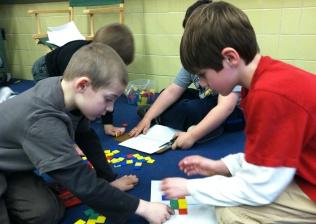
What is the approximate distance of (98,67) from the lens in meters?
0.97

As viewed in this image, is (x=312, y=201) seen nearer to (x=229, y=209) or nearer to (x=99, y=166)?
(x=229, y=209)

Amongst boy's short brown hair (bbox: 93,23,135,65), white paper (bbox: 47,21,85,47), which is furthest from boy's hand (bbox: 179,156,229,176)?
white paper (bbox: 47,21,85,47)

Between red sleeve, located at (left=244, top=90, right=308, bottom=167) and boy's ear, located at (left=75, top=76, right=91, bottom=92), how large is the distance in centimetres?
46

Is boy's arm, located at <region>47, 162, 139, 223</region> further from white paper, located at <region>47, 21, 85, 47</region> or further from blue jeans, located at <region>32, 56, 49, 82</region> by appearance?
white paper, located at <region>47, 21, 85, 47</region>

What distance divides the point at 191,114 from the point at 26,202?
93 cm

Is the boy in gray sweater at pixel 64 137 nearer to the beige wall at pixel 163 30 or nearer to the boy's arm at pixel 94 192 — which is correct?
the boy's arm at pixel 94 192

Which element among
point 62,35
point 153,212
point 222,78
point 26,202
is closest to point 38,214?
point 26,202

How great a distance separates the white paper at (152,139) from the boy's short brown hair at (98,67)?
651mm

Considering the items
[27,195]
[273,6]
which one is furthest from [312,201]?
[273,6]

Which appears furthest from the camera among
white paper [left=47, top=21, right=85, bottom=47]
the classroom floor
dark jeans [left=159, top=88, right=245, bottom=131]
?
white paper [left=47, top=21, right=85, bottom=47]

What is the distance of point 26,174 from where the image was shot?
1.18m

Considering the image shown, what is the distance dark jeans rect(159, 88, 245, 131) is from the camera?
1.74 m

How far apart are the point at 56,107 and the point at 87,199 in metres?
0.28

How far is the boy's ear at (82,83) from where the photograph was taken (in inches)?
37.9
